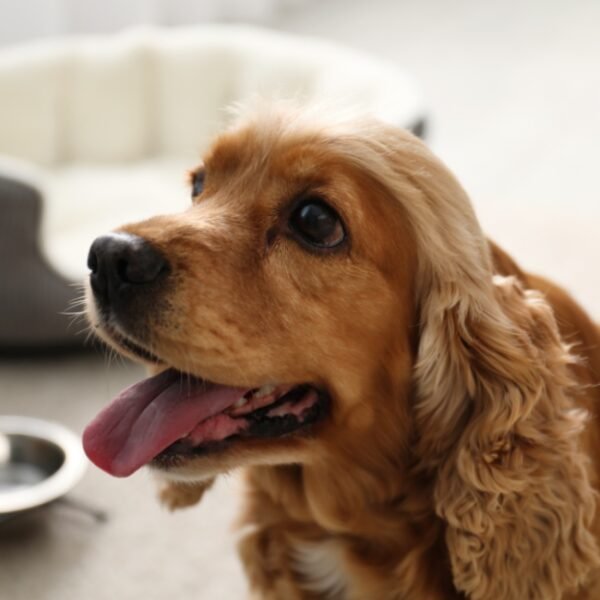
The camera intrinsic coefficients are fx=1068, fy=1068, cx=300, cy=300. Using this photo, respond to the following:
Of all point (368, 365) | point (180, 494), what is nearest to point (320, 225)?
point (368, 365)

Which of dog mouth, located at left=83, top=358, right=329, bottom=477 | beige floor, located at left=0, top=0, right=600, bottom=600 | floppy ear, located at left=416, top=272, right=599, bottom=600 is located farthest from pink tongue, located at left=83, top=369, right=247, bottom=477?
beige floor, located at left=0, top=0, right=600, bottom=600

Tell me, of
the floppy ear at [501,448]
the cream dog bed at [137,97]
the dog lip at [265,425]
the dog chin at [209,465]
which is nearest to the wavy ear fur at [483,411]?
the floppy ear at [501,448]

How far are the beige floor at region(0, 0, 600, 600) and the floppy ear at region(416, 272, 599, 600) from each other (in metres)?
0.71

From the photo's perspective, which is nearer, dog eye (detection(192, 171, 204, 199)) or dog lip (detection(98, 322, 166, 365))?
dog lip (detection(98, 322, 166, 365))

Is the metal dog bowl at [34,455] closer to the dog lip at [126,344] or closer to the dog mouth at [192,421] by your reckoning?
the dog mouth at [192,421]

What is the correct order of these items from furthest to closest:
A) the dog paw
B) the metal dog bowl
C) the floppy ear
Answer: the metal dog bowl
the dog paw
the floppy ear

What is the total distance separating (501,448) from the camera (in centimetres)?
162

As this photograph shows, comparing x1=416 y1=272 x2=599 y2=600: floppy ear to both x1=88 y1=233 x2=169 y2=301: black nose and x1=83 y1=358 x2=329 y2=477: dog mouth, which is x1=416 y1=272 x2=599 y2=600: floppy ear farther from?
x1=88 y1=233 x2=169 y2=301: black nose

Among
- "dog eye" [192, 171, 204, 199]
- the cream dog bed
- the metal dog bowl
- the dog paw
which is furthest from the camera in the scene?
the cream dog bed

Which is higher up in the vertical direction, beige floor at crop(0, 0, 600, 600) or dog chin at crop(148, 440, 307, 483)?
dog chin at crop(148, 440, 307, 483)

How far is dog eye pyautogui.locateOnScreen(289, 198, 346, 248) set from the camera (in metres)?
1.60

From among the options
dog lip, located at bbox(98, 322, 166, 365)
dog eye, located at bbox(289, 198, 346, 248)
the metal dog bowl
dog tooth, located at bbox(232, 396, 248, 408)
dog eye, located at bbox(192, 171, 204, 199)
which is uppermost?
dog eye, located at bbox(289, 198, 346, 248)

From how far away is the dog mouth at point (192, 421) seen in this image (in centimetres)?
164

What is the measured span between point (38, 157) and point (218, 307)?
2542 mm
